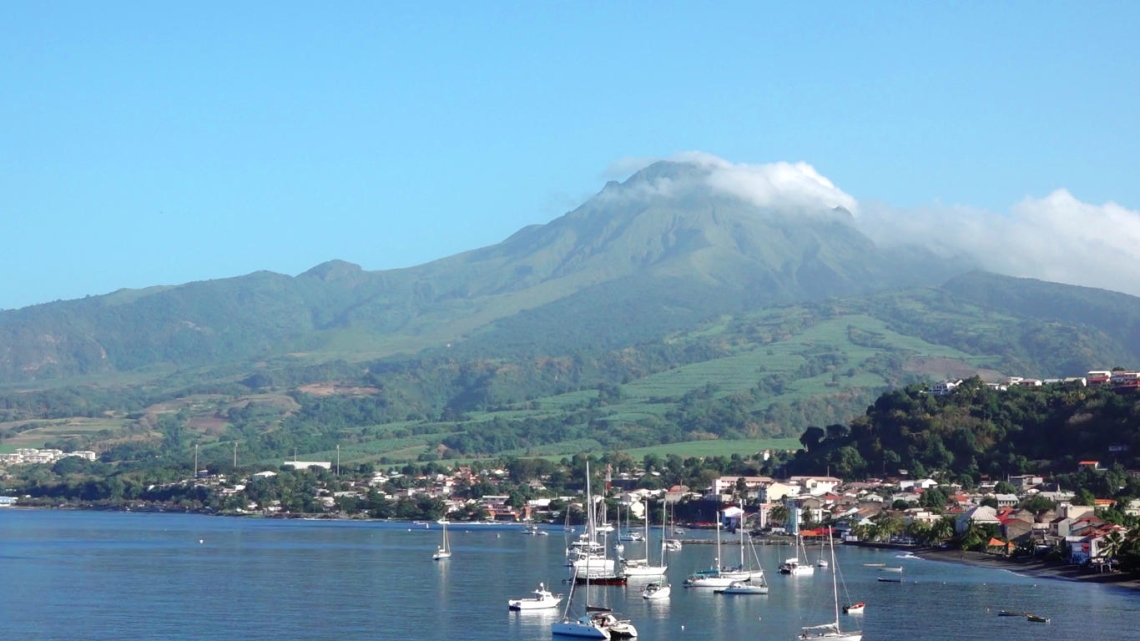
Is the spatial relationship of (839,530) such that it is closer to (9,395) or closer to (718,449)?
(718,449)

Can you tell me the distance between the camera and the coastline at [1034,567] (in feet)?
163

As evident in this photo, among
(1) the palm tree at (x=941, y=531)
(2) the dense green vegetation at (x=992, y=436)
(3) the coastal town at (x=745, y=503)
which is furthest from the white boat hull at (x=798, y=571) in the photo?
(2) the dense green vegetation at (x=992, y=436)

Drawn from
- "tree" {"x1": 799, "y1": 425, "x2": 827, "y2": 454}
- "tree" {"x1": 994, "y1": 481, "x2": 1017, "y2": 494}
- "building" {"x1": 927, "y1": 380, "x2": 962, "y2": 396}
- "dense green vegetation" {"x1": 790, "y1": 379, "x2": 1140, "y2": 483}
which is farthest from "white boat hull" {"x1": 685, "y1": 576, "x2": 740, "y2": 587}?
"tree" {"x1": 799, "y1": 425, "x2": 827, "y2": 454}

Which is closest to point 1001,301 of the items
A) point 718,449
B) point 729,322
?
point 729,322

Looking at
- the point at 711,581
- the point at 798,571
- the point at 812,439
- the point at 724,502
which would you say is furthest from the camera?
the point at 812,439

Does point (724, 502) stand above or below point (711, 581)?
above

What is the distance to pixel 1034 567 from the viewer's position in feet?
185

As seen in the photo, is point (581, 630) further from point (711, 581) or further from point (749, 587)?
point (711, 581)

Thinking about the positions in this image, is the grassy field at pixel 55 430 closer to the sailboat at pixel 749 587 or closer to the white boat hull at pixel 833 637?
the sailboat at pixel 749 587

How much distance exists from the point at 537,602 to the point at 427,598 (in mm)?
4423

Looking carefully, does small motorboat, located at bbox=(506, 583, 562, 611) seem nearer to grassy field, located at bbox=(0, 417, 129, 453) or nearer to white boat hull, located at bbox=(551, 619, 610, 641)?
white boat hull, located at bbox=(551, 619, 610, 641)

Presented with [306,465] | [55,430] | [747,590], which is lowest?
[747,590]

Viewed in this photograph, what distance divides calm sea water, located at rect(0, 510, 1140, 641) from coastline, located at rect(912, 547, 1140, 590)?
1042 millimetres

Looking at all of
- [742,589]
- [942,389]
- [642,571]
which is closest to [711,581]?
[742,589]
